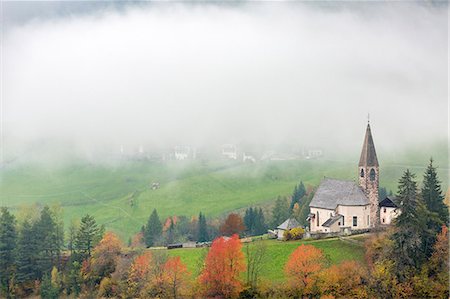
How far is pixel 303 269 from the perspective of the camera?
7156 centimetres

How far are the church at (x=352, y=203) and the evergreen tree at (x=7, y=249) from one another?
40.8 meters

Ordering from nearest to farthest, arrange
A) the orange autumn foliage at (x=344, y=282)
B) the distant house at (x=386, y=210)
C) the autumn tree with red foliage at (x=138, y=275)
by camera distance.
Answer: the orange autumn foliage at (x=344, y=282) → the autumn tree with red foliage at (x=138, y=275) → the distant house at (x=386, y=210)

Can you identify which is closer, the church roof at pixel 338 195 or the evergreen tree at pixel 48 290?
the evergreen tree at pixel 48 290

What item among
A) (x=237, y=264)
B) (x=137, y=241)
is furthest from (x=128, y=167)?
(x=237, y=264)

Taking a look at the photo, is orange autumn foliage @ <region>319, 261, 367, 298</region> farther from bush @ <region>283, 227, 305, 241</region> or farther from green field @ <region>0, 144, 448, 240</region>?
green field @ <region>0, 144, 448, 240</region>

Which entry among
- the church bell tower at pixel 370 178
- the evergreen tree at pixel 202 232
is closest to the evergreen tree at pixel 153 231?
the evergreen tree at pixel 202 232

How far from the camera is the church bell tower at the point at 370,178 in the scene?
8944 centimetres

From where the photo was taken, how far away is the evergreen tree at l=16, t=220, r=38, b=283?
84.4m

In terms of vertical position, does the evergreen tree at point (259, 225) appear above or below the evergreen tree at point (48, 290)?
above

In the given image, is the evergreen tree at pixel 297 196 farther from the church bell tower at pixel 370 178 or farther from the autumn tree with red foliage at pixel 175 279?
the autumn tree with red foliage at pixel 175 279

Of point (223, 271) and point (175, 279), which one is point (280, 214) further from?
point (175, 279)

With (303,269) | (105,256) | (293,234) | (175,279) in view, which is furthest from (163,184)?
(303,269)

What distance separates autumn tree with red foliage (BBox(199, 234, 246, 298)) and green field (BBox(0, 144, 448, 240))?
3067 inches

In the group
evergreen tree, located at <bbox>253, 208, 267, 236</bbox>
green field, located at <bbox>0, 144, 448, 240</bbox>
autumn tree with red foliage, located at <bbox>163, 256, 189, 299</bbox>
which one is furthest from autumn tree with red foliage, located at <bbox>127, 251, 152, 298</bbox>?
green field, located at <bbox>0, 144, 448, 240</bbox>
